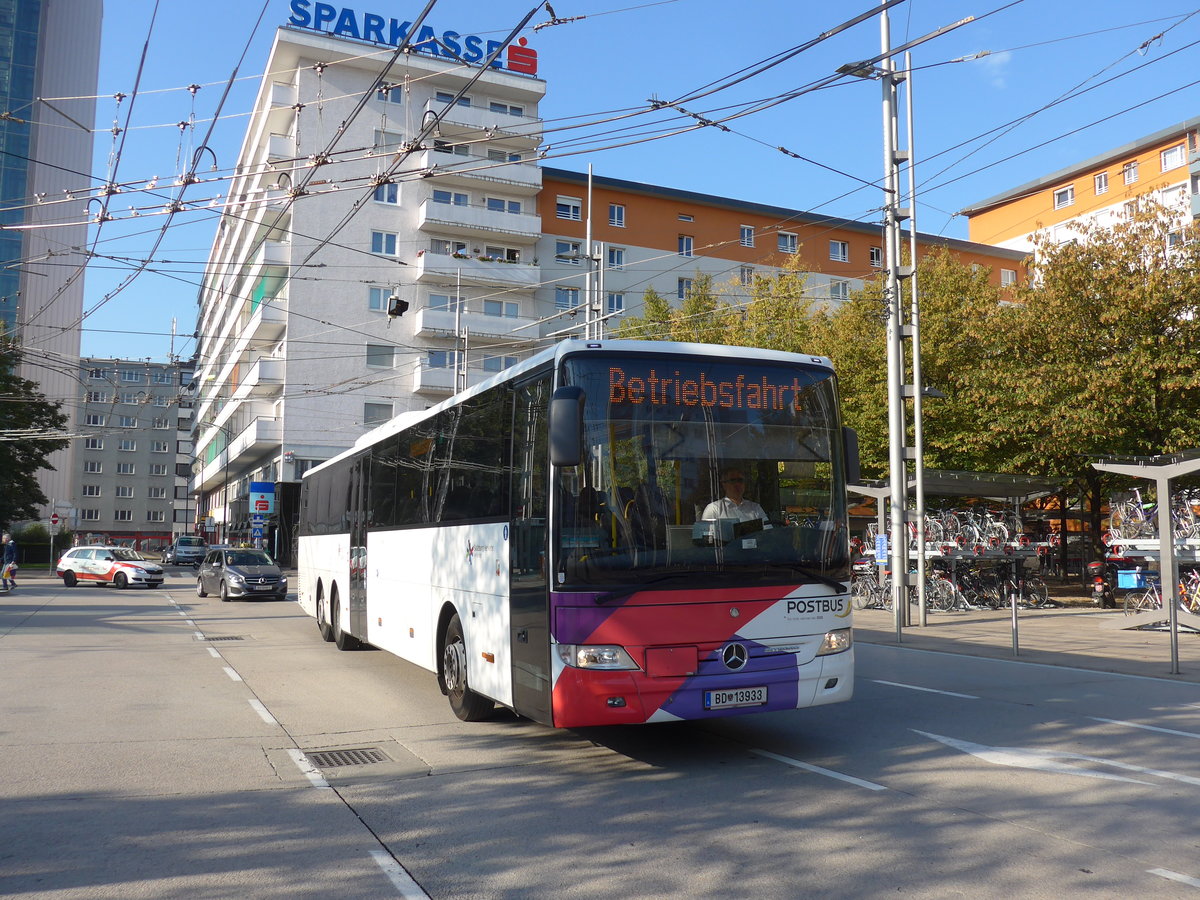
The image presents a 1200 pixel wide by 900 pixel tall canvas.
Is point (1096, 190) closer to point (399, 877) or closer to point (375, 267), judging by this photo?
point (375, 267)

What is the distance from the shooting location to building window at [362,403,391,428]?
2005 inches

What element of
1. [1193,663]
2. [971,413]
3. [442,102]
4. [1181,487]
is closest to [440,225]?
[442,102]

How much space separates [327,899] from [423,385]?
46.6m

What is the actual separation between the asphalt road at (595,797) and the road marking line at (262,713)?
0.16ft

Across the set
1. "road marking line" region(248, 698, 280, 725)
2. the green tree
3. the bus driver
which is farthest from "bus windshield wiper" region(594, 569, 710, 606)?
the green tree

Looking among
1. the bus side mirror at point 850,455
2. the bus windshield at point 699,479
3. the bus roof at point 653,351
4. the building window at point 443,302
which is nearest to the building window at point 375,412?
the building window at point 443,302

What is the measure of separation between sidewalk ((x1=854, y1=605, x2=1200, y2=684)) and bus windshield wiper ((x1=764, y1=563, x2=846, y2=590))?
7197 mm

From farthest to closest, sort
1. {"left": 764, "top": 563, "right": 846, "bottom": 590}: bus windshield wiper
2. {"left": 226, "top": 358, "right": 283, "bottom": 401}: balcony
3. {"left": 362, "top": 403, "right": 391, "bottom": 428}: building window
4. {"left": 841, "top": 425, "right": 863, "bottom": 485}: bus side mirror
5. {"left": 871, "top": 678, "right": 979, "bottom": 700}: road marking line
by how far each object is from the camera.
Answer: {"left": 362, "top": 403, "right": 391, "bottom": 428}: building window
{"left": 226, "top": 358, "right": 283, "bottom": 401}: balcony
{"left": 871, "top": 678, "right": 979, "bottom": 700}: road marking line
{"left": 841, "top": 425, "right": 863, "bottom": 485}: bus side mirror
{"left": 764, "top": 563, "right": 846, "bottom": 590}: bus windshield wiper

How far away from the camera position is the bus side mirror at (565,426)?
678cm

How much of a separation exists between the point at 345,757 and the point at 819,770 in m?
3.61

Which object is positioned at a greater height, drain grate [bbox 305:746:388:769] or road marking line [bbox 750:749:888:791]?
road marking line [bbox 750:749:888:791]

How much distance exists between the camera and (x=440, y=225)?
51781mm

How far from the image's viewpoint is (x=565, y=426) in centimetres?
681

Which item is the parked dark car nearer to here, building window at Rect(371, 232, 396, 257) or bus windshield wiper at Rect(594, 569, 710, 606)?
building window at Rect(371, 232, 396, 257)
